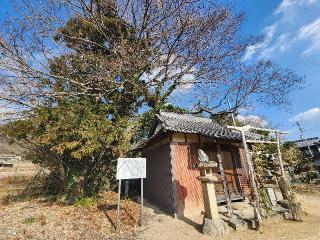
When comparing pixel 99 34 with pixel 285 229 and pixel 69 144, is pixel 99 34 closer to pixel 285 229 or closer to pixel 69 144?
pixel 69 144

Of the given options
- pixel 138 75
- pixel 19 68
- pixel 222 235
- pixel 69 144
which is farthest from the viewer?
pixel 138 75

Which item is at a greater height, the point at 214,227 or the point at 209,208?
the point at 209,208

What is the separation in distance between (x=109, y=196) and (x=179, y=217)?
564 cm

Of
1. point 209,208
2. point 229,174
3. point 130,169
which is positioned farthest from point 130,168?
point 229,174

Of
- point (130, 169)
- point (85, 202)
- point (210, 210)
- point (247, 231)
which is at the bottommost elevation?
point (247, 231)

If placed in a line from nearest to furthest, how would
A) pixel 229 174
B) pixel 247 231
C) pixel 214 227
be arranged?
pixel 214 227 < pixel 247 231 < pixel 229 174

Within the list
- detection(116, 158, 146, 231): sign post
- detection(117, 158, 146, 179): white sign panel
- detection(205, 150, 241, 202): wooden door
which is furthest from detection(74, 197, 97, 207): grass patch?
detection(205, 150, 241, 202): wooden door

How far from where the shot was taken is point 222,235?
8070 mm

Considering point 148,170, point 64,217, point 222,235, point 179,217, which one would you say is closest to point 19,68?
point 64,217

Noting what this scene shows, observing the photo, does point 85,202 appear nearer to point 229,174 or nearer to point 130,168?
point 130,168

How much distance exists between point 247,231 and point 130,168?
4.69 m

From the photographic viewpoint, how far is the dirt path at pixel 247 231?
781 centimetres

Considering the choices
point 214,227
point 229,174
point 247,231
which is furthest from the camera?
point 229,174

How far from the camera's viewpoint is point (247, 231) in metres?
8.38
